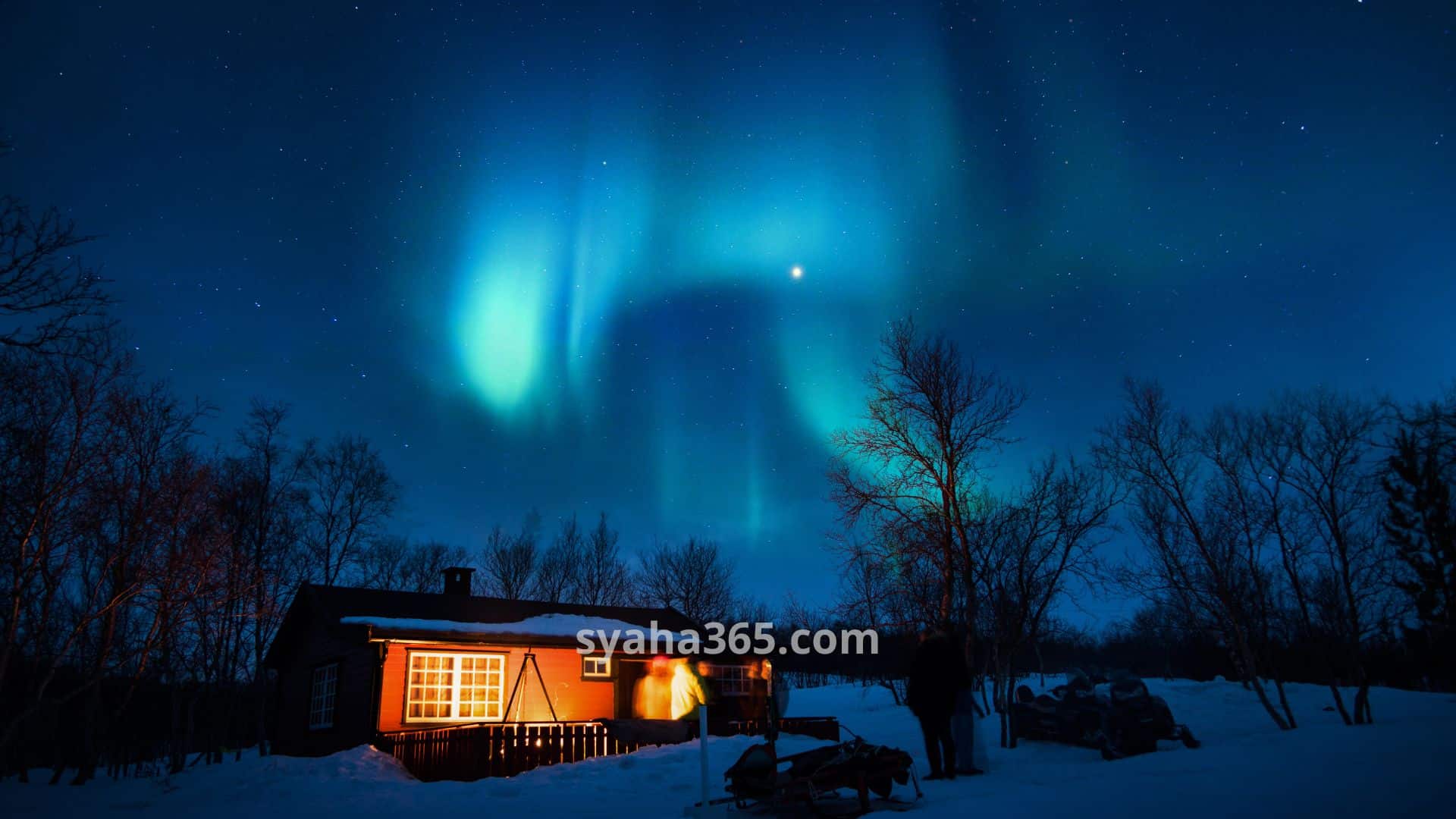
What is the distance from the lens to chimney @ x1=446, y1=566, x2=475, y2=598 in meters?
29.3

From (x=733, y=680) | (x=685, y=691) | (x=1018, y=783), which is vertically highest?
(x=733, y=680)

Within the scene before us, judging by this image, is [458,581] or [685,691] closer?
[685,691]

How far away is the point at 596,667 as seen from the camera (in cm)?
2281

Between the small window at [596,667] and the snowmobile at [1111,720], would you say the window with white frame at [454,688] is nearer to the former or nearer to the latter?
the small window at [596,667]

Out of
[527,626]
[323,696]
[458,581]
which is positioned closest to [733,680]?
[527,626]

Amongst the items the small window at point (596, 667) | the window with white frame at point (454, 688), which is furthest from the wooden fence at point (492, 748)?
the small window at point (596, 667)

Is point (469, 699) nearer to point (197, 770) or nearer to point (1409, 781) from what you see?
point (197, 770)

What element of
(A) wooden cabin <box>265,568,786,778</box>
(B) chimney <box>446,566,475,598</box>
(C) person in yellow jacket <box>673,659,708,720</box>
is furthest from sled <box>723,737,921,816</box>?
(B) chimney <box>446,566,475,598</box>

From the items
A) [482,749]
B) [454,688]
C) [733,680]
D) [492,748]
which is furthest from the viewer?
[733,680]

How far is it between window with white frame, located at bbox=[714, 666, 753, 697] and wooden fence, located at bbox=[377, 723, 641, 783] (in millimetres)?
6720

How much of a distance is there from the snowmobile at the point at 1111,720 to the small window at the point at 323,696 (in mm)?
17692

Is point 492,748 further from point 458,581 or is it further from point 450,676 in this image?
point 458,581

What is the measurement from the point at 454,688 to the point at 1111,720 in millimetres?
15481

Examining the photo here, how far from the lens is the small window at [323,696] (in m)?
22.2
